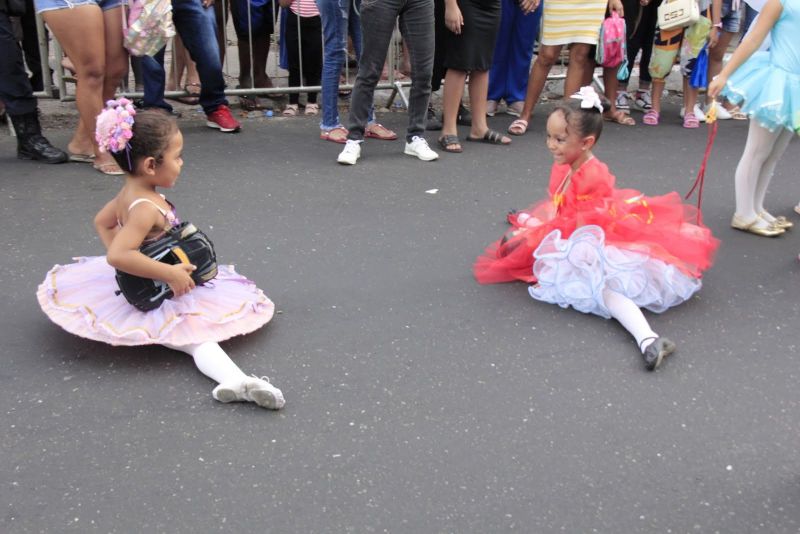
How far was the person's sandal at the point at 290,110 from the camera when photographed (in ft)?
23.7

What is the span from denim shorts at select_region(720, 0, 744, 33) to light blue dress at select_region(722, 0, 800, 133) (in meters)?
3.02

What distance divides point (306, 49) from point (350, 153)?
5.86 ft

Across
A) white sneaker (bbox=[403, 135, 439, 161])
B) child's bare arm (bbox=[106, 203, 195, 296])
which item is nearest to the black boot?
white sneaker (bbox=[403, 135, 439, 161])

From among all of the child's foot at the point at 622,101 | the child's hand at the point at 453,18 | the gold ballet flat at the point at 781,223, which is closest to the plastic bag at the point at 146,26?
the child's hand at the point at 453,18

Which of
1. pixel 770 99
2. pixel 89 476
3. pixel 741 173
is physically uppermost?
pixel 770 99

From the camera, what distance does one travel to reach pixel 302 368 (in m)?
3.23

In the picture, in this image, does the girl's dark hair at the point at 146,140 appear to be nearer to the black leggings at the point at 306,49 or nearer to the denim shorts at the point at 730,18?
the black leggings at the point at 306,49

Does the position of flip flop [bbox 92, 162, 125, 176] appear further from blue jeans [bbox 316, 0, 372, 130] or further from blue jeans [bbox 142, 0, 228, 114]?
blue jeans [bbox 316, 0, 372, 130]

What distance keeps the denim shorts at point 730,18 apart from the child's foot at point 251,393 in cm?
587

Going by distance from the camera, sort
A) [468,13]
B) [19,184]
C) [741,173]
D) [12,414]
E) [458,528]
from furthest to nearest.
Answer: [468,13], [19,184], [741,173], [12,414], [458,528]

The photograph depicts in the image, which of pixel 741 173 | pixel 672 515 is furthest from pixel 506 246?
pixel 672 515

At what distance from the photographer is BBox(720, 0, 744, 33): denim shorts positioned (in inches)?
279

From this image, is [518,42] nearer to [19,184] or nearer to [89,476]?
[19,184]

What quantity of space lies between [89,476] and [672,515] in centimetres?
180
